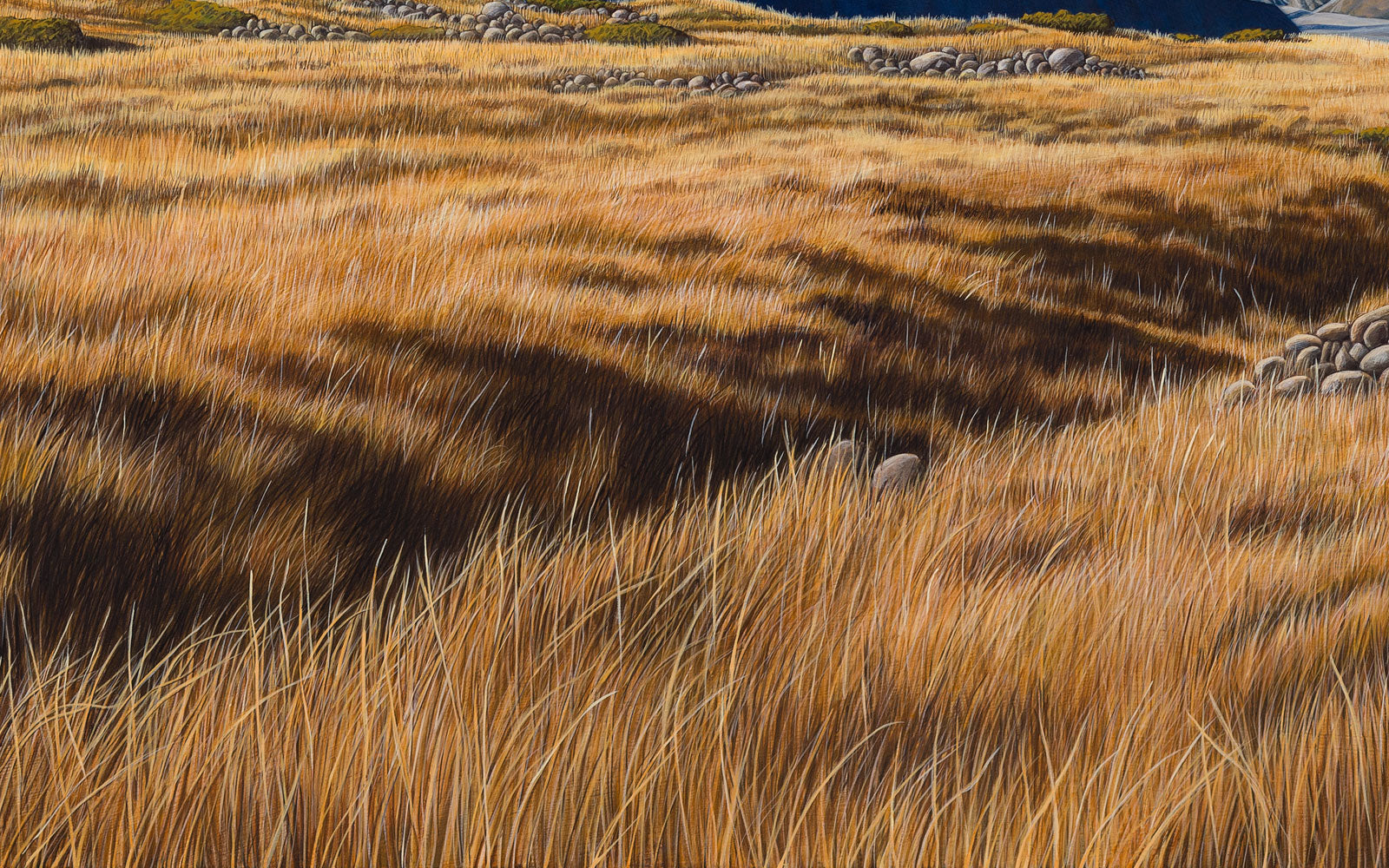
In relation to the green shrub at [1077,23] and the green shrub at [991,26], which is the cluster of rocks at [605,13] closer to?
the green shrub at [991,26]

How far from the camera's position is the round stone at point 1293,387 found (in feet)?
10.7

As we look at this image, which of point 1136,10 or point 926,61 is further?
point 1136,10

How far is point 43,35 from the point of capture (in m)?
17.6

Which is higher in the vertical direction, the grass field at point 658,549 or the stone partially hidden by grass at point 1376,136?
the stone partially hidden by grass at point 1376,136

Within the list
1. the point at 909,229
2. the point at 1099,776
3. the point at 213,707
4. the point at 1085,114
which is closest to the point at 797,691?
the point at 1099,776

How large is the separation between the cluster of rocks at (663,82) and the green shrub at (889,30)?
10857mm

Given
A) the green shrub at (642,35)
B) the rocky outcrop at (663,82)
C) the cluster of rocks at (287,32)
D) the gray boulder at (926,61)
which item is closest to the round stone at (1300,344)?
the rocky outcrop at (663,82)

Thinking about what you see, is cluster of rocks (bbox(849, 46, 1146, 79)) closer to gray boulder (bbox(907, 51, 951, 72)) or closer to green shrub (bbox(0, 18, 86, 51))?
gray boulder (bbox(907, 51, 951, 72))

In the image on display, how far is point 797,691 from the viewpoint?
1.22 metres

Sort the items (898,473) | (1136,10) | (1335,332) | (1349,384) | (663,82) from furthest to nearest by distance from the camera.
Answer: (1136,10), (663,82), (1335,332), (1349,384), (898,473)

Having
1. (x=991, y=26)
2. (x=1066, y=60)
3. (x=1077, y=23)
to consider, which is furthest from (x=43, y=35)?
(x=1077, y=23)

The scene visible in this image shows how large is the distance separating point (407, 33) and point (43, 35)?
8.47 m

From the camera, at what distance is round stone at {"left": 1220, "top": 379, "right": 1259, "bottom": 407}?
3.05 metres

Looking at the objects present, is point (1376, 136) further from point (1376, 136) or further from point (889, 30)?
point (889, 30)
